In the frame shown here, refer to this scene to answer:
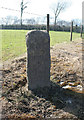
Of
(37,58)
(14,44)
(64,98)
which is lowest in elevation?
(64,98)

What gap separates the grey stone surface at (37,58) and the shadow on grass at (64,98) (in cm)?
20

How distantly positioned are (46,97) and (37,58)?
89 cm

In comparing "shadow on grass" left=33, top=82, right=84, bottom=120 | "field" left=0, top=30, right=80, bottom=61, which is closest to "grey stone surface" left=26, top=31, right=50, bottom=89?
"shadow on grass" left=33, top=82, right=84, bottom=120

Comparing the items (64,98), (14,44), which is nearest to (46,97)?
(64,98)

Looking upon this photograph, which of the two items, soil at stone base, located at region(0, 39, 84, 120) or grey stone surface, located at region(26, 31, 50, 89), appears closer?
soil at stone base, located at region(0, 39, 84, 120)

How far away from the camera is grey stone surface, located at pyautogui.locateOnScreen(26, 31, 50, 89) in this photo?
3.23 meters

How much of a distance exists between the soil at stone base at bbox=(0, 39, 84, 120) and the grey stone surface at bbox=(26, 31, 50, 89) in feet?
0.74

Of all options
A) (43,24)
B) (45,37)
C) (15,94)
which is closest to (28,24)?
(43,24)

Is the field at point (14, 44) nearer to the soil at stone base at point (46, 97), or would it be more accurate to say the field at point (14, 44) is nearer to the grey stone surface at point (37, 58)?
the soil at stone base at point (46, 97)

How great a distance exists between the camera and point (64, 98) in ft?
10.8

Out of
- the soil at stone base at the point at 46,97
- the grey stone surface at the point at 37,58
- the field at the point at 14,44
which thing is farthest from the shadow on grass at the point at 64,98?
the field at the point at 14,44

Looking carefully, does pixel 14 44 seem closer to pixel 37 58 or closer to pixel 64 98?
pixel 37 58

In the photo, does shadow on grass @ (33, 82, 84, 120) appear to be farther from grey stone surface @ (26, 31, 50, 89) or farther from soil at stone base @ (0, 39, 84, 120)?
grey stone surface @ (26, 31, 50, 89)

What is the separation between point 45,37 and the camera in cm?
330
